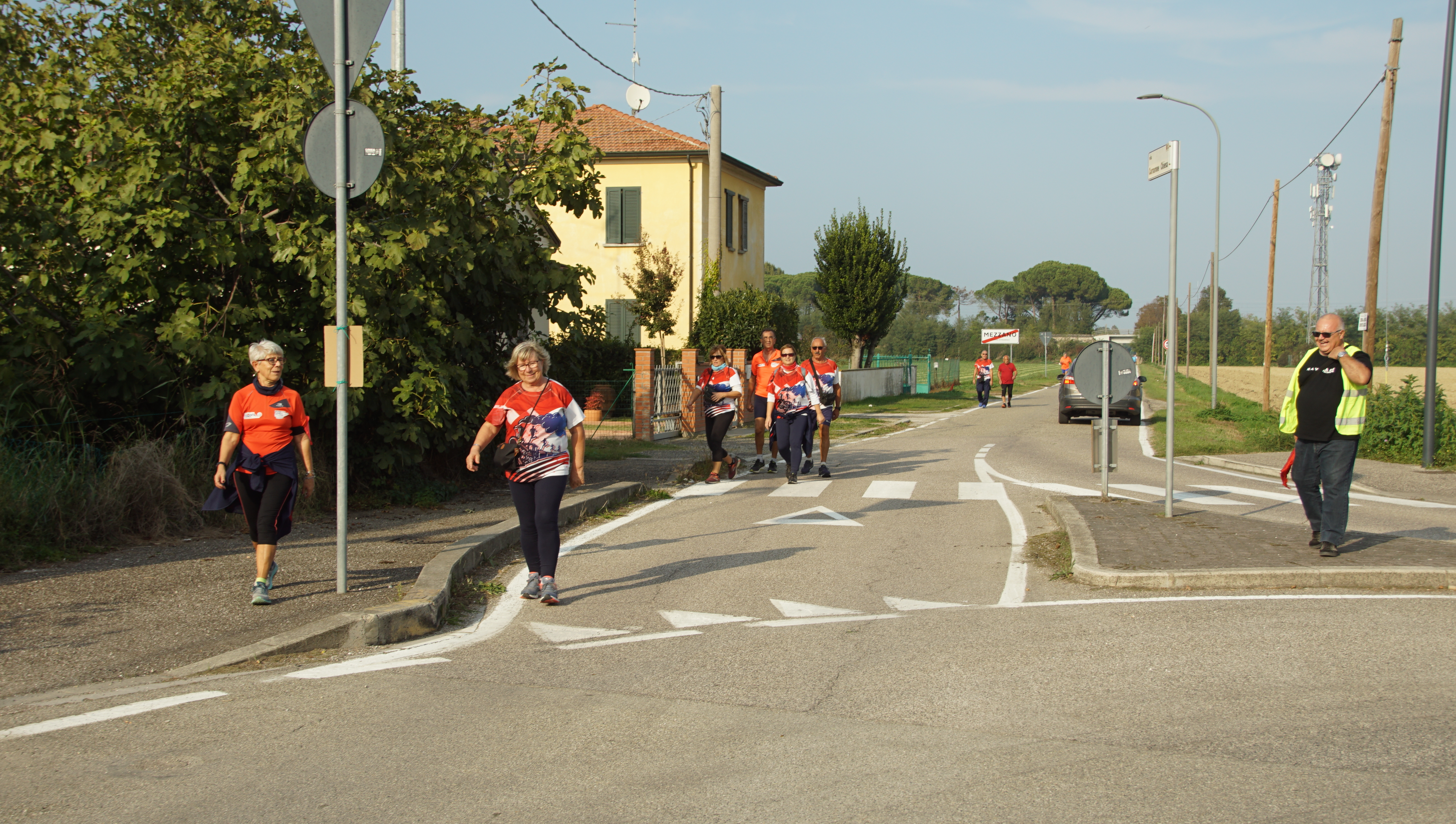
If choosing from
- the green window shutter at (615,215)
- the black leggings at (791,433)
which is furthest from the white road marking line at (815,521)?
the green window shutter at (615,215)

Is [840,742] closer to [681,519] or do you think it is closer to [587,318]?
[681,519]

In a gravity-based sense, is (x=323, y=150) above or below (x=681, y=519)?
above

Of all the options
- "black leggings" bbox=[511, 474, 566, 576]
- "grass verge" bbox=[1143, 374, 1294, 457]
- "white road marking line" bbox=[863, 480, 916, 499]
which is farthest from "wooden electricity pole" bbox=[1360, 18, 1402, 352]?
"black leggings" bbox=[511, 474, 566, 576]

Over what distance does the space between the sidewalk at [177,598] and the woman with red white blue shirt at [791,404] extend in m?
4.98

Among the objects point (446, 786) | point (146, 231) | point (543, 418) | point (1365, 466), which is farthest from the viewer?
point (1365, 466)

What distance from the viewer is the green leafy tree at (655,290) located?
3189 cm

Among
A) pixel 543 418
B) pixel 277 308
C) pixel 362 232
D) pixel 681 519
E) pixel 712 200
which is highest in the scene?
pixel 712 200

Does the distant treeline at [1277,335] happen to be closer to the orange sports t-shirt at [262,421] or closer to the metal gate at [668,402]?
the metal gate at [668,402]

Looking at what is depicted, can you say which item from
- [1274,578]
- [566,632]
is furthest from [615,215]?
[566,632]

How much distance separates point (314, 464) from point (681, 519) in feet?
11.4

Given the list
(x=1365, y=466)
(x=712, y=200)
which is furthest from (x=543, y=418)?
(x=712, y=200)

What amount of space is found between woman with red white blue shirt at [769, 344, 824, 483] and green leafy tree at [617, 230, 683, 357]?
1769 centimetres

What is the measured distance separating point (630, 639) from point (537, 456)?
4.99 ft

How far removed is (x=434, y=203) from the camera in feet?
33.8
